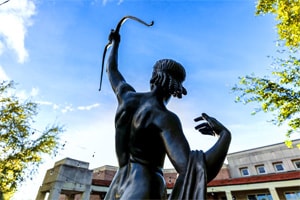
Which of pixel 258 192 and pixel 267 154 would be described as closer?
pixel 258 192

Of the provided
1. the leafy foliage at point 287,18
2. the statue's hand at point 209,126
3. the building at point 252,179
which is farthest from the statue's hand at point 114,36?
the building at point 252,179

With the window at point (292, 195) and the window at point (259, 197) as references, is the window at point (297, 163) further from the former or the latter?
the window at point (259, 197)

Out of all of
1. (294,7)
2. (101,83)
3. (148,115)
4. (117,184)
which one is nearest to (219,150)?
(148,115)

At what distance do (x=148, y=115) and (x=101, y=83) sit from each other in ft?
3.29

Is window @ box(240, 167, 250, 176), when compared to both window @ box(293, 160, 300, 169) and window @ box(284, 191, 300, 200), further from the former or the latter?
window @ box(284, 191, 300, 200)

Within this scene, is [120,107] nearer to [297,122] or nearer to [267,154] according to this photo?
[297,122]

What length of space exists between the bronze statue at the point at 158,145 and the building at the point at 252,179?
15.1 metres

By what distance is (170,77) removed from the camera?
133cm

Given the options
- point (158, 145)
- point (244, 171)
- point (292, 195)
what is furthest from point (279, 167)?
point (158, 145)

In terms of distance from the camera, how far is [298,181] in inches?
567

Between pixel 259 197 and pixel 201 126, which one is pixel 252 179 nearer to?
pixel 259 197

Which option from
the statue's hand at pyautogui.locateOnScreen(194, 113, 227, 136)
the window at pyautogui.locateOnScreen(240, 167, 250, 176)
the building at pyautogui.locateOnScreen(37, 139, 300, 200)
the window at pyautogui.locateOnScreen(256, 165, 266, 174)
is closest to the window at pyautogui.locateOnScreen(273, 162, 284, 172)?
the building at pyautogui.locateOnScreen(37, 139, 300, 200)

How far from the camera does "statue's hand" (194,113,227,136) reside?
3.52 feet

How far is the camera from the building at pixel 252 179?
49.5 ft
